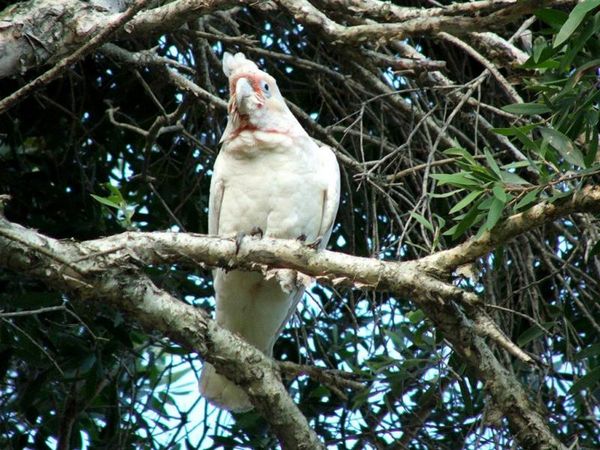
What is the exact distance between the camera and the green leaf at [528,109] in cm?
249

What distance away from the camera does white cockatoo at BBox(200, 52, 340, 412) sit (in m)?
3.48

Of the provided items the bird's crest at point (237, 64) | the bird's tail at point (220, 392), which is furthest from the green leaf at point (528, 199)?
the bird's tail at point (220, 392)

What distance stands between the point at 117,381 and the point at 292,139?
1.32 metres

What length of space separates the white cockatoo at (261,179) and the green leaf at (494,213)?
4.08 feet

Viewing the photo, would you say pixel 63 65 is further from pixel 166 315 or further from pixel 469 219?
pixel 469 219

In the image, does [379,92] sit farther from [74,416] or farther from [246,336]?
[74,416]

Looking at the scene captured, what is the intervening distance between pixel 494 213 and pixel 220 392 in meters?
1.67

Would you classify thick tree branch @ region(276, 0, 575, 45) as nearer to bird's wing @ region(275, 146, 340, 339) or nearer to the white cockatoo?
the white cockatoo

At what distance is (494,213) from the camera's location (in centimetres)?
232

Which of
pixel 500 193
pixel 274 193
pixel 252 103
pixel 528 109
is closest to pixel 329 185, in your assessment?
pixel 274 193

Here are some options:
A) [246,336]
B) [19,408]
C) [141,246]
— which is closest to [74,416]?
[19,408]

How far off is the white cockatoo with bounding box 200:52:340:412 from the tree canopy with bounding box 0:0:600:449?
0.34 feet

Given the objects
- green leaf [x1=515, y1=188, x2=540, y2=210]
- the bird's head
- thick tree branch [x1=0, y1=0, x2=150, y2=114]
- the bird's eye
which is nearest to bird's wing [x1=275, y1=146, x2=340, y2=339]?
the bird's head

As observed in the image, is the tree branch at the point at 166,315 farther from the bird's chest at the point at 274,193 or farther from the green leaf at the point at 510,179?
the bird's chest at the point at 274,193
